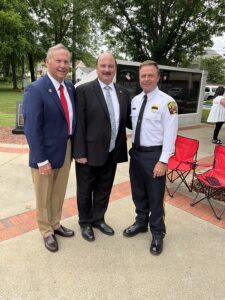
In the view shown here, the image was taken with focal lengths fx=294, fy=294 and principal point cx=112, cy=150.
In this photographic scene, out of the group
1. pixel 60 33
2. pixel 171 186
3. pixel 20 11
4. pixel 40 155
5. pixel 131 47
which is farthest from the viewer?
pixel 60 33

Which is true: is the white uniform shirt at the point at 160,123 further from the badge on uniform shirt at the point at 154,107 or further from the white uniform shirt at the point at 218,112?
the white uniform shirt at the point at 218,112

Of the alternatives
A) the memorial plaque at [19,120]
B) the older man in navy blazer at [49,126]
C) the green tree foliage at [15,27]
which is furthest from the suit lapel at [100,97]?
the green tree foliage at [15,27]

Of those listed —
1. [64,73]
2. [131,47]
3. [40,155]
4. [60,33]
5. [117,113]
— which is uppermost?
[60,33]

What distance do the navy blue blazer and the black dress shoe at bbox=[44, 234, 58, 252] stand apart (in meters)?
0.84

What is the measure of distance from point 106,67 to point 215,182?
2223 millimetres

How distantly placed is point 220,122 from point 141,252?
687 centimetres

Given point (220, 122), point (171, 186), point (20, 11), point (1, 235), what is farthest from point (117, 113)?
point (20, 11)

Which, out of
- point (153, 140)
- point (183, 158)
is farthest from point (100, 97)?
point (183, 158)

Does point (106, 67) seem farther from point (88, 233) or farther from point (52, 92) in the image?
point (88, 233)

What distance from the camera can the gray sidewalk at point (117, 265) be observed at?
255 cm

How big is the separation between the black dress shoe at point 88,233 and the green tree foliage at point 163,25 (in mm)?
11547

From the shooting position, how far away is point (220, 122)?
902 centimetres

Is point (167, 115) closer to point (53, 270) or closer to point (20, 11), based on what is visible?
point (53, 270)

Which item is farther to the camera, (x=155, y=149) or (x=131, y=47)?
(x=131, y=47)
